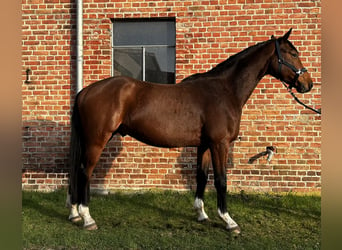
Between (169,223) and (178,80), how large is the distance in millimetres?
2397

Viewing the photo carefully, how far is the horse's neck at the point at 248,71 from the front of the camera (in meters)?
4.20

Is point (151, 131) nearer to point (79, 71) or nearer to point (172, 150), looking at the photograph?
point (172, 150)

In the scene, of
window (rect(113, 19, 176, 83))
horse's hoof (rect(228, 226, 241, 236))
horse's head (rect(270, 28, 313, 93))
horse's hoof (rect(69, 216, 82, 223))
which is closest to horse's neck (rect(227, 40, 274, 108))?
horse's head (rect(270, 28, 313, 93))

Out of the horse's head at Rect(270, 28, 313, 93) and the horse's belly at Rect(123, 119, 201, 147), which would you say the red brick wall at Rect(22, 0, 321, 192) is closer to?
the horse's head at Rect(270, 28, 313, 93)

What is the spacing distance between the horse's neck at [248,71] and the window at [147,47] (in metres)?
1.65

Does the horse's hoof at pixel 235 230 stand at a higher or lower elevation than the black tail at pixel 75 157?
lower

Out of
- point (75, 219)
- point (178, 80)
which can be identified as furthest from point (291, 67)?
point (75, 219)

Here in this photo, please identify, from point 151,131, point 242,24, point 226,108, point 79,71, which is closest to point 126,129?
point 151,131

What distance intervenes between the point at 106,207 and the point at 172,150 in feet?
4.56

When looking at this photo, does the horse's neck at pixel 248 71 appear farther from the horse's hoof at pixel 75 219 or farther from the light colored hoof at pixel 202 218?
the horse's hoof at pixel 75 219

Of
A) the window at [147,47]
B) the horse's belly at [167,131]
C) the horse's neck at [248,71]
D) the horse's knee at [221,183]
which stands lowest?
the horse's knee at [221,183]

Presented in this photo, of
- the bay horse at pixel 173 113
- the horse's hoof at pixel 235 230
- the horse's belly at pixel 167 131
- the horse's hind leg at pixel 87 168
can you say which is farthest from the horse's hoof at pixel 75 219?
the horse's hoof at pixel 235 230

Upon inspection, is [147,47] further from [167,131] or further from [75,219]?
[75,219]

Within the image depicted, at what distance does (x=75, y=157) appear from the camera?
13.6ft
